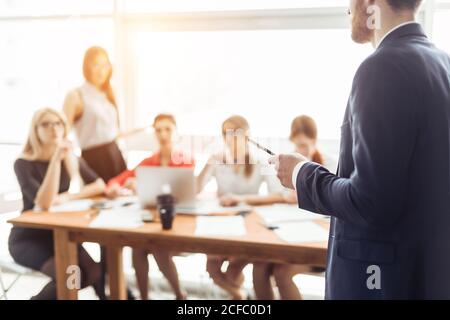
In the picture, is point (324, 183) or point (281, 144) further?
point (281, 144)

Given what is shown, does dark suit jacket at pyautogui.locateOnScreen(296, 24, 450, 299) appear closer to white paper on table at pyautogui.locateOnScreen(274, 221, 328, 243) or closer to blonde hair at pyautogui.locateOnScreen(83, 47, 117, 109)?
white paper on table at pyautogui.locateOnScreen(274, 221, 328, 243)

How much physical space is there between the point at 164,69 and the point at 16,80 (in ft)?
3.14

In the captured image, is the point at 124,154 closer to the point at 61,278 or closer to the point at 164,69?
the point at 164,69

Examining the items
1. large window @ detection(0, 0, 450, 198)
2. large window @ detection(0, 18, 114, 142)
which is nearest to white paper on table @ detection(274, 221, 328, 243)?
large window @ detection(0, 0, 450, 198)

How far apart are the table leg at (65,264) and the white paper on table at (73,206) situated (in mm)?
198

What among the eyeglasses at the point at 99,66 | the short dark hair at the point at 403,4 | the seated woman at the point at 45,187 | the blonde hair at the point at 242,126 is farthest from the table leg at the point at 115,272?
the short dark hair at the point at 403,4

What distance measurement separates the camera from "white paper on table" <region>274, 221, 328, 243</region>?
162 cm

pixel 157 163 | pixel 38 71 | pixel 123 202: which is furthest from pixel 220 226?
pixel 38 71

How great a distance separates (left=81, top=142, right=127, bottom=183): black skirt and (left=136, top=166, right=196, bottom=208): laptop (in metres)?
0.87

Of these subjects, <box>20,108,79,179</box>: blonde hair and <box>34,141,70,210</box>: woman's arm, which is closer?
<box>34,141,70,210</box>: woman's arm

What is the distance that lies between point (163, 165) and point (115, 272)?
66cm
